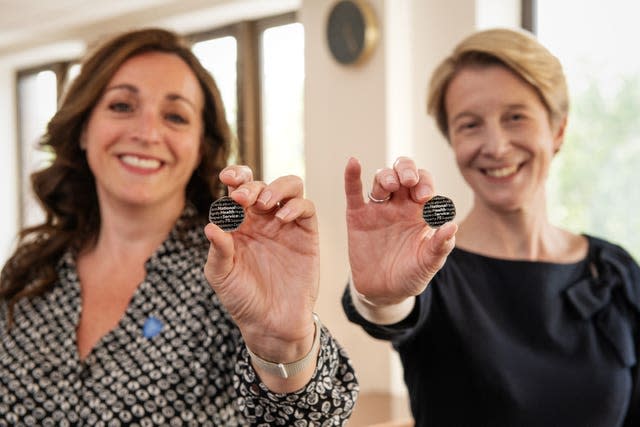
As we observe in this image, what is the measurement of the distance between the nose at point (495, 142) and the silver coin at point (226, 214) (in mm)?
635

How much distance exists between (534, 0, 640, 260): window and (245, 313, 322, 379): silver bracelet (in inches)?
105

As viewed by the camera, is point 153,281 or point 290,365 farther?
point 153,281

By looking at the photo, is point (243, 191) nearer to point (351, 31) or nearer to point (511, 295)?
point (511, 295)

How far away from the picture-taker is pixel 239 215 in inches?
43.3

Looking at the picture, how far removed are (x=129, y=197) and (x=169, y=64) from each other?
304 mm

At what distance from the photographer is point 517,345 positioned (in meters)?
1.53

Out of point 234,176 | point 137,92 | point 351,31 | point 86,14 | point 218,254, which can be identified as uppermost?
point 86,14

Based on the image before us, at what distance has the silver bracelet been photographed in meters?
1.19

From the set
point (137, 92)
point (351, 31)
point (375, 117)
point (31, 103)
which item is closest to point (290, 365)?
point (137, 92)

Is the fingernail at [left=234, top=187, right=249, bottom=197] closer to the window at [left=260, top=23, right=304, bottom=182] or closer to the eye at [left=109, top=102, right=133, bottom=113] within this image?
the eye at [left=109, top=102, right=133, bottom=113]

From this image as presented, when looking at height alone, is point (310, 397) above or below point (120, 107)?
below

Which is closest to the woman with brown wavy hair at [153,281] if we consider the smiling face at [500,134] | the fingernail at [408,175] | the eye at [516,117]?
the fingernail at [408,175]

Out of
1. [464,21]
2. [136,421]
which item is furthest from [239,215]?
[464,21]

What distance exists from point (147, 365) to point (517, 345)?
68 cm
